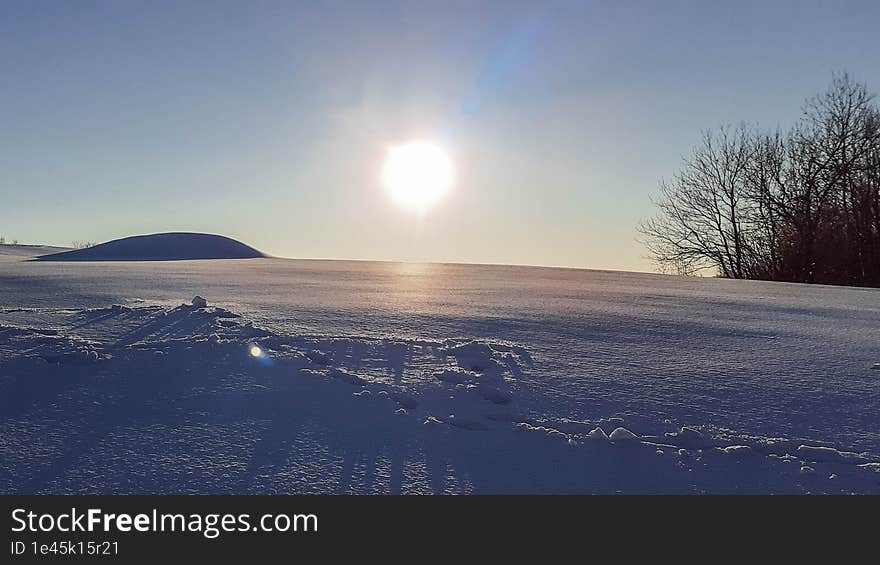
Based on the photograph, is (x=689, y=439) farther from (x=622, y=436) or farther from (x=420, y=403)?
(x=420, y=403)

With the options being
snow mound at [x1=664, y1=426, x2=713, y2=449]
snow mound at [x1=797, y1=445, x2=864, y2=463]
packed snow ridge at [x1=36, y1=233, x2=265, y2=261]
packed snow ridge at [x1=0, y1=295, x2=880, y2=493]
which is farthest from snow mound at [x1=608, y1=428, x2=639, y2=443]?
packed snow ridge at [x1=36, y1=233, x2=265, y2=261]

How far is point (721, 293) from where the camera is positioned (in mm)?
5676

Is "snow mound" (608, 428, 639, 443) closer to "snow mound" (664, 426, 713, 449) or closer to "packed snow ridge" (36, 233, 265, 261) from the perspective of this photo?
"snow mound" (664, 426, 713, 449)

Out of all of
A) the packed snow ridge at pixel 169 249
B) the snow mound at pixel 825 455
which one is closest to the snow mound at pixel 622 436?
the snow mound at pixel 825 455

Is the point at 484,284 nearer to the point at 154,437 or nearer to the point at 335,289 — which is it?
the point at 335,289

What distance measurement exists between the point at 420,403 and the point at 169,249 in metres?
14.3

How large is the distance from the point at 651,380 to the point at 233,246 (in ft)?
50.0

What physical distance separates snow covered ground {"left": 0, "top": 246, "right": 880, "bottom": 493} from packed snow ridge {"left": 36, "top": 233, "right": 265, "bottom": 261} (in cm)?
1128

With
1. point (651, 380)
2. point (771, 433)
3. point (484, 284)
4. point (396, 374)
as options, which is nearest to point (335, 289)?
Answer: point (484, 284)

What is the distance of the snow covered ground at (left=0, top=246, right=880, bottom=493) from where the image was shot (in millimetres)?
1480

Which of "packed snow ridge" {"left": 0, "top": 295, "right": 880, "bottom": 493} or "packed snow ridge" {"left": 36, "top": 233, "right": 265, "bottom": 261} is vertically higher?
"packed snow ridge" {"left": 36, "top": 233, "right": 265, "bottom": 261}

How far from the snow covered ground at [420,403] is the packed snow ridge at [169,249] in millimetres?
11280

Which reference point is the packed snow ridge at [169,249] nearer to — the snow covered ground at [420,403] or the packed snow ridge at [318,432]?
the snow covered ground at [420,403]
